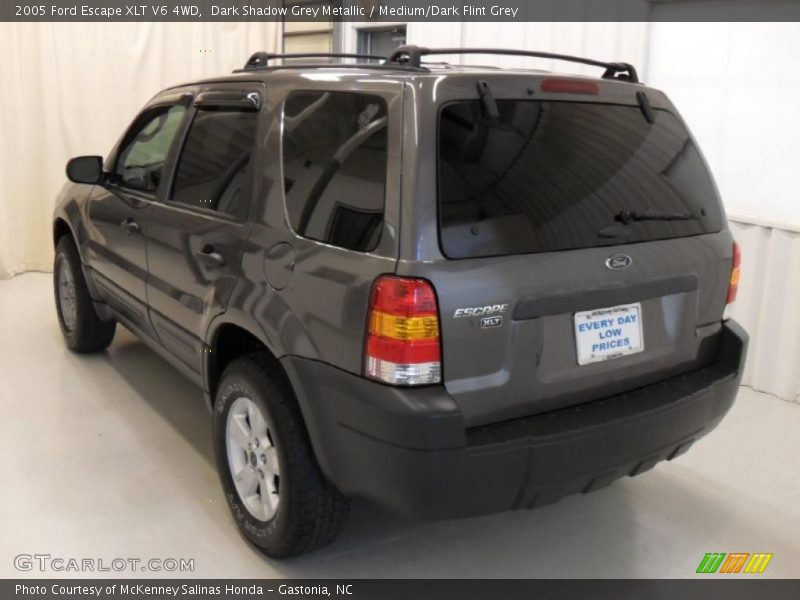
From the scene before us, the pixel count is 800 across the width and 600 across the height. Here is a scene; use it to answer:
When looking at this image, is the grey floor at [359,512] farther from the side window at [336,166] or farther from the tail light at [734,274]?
the side window at [336,166]

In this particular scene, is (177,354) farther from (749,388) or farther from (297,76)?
(749,388)

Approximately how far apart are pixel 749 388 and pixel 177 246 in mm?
3169

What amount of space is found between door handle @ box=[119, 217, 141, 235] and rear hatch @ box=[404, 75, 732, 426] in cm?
185

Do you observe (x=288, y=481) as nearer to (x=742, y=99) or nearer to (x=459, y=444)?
(x=459, y=444)

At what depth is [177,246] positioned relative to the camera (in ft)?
9.76

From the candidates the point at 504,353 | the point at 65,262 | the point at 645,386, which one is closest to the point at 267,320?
the point at 504,353

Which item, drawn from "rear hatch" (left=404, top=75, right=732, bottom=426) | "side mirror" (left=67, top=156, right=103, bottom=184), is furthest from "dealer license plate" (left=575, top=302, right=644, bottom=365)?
"side mirror" (left=67, top=156, right=103, bottom=184)

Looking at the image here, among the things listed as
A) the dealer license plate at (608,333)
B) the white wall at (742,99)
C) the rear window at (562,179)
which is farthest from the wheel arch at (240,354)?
the white wall at (742,99)

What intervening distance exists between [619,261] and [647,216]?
20cm

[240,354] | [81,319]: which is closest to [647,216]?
[240,354]

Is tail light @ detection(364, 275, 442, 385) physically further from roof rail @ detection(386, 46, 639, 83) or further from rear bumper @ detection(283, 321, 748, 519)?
roof rail @ detection(386, 46, 639, 83)

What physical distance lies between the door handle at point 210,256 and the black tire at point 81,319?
1.78 metres

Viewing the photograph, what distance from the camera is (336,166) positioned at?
221 centimetres

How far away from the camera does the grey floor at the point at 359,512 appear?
263 cm
